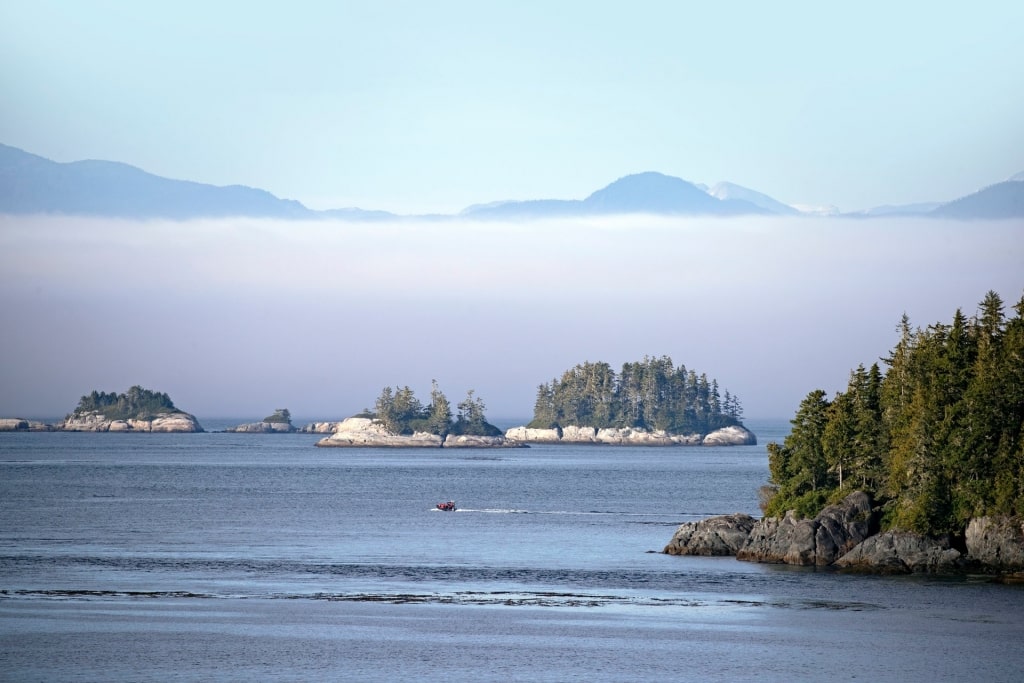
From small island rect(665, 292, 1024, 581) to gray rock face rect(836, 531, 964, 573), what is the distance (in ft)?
0.26


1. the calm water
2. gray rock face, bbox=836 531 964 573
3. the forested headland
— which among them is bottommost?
the calm water

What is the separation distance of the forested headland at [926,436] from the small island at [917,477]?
3.8 inches

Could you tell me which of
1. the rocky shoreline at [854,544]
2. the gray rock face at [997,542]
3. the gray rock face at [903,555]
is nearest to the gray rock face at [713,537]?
the rocky shoreline at [854,544]

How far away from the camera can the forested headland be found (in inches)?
3526

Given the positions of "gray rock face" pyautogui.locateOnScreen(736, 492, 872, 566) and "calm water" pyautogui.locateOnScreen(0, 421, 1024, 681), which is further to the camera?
"gray rock face" pyautogui.locateOnScreen(736, 492, 872, 566)

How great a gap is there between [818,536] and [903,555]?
6.16 meters

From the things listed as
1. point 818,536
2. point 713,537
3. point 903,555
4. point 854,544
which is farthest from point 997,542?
point 713,537

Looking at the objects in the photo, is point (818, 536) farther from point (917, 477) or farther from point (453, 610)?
point (453, 610)

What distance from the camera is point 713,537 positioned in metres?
100

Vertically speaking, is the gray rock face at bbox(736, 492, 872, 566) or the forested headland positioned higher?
the forested headland

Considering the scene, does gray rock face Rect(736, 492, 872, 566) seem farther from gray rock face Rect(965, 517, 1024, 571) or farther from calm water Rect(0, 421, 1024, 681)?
gray rock face Rect(965, 517, 1024, 571)

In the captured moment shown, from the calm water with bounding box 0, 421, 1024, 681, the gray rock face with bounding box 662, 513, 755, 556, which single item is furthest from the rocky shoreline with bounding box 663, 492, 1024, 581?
the calm water with bounding box 0, 421, 1024, 681

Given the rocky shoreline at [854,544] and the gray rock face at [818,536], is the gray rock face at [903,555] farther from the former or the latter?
the gray rock face at [818,536]

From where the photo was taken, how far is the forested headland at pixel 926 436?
8956cm
